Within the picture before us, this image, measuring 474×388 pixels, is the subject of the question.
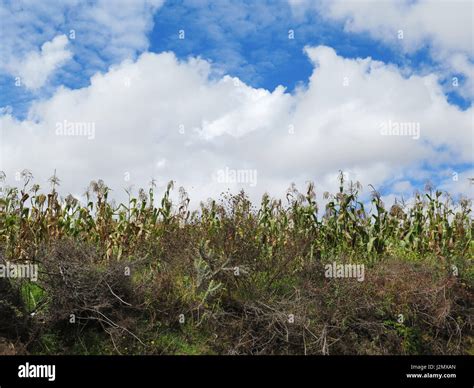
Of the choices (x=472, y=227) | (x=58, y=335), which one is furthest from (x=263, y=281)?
(x=472, y=227)

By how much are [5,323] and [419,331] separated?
22.4 feet

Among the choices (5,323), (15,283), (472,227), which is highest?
(472,227)

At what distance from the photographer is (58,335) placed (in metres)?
8.76

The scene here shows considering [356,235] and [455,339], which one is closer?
[455,339]

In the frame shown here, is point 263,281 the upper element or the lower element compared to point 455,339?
upper
